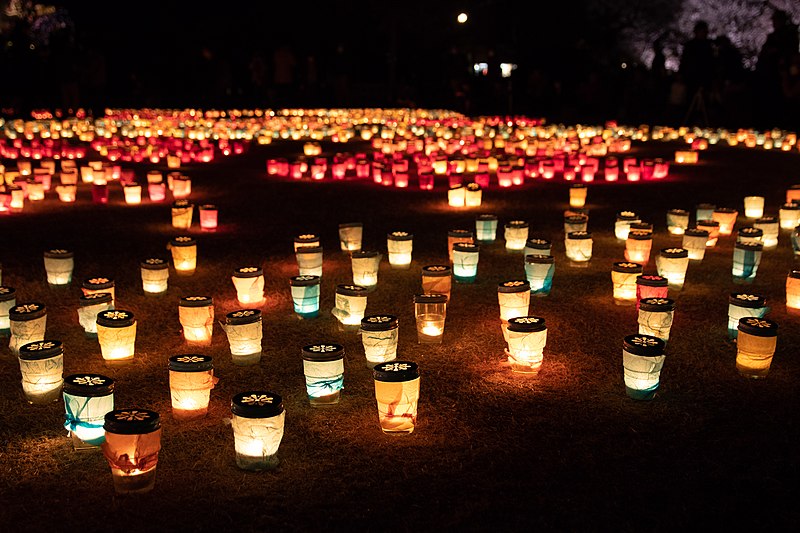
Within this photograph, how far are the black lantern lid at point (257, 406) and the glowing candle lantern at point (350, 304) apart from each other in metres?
1.98

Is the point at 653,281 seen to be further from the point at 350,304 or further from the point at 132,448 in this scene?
the point at 132,448

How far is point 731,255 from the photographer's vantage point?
802 cm

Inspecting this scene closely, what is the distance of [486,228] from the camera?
8.57m

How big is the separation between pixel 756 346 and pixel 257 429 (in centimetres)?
298

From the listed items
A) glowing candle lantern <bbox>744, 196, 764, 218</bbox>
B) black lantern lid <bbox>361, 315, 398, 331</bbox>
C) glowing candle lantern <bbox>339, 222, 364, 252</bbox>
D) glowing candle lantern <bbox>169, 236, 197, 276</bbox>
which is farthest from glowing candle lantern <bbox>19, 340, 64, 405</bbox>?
glowing candle lantern <bbox>744, 196, 764, 218</bbox>

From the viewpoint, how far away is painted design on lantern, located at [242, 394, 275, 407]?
12.8 ft

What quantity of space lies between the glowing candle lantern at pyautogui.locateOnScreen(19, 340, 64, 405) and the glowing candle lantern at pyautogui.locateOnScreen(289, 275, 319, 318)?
1.86 meters

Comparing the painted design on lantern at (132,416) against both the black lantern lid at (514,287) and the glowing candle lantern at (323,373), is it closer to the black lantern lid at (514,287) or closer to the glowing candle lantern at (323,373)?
the glowing candle lantern at (323,373)

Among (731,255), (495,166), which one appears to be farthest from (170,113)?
(731,255)

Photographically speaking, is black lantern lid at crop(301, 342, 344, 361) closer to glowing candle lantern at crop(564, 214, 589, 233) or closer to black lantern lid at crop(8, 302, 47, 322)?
black lantern lid at crop(8, 302, 47, 322)

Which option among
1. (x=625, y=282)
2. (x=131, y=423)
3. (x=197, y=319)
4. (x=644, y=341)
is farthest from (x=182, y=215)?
(x=644, y=341)

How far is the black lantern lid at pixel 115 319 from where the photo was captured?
526 centimetres

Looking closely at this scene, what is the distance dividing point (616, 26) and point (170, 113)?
84.3 ft

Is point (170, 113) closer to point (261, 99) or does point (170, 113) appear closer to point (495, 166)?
point (261, 99)
